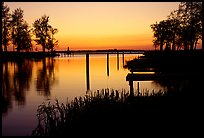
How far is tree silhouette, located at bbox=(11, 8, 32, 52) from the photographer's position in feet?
255

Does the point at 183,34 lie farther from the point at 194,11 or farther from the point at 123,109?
the point at 123,109

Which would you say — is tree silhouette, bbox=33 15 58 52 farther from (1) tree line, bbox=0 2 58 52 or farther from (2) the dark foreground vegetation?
(2) the dark foreground vegetation

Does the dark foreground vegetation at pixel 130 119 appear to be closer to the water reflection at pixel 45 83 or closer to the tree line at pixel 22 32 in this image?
the water reflection at pixel 45 83

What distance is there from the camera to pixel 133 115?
829 centimetres

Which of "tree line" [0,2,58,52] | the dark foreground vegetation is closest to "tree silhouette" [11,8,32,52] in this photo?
"tree line" [0,2,58,52]

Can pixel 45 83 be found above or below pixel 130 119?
below

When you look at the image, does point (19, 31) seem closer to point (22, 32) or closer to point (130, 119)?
point (22, 32)

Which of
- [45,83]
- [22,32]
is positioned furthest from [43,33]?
[45,83]

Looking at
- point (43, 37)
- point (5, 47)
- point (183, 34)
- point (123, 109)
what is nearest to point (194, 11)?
point (183, 34)

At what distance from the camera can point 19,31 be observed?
8069 centimetres

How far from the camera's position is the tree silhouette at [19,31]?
77.9m

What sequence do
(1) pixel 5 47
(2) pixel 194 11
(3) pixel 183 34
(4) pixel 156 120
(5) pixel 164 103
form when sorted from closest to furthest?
(4) pixel 156 120 → (5) pixel 164 103 → (2) pixel 194 11 → (3) pixel 183 34 → (1) pixel 5 47

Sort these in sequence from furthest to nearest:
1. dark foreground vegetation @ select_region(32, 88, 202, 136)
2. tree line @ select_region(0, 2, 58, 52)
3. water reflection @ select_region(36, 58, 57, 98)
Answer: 1. tree line @ select_region(0, 2, 58, 52)
2. water reflection @ select_region(36, 58, 57, 98)
3. dark foreground vegetation @ select_region(32, 88, 202, 136)

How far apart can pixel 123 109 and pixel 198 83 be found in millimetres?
3770
